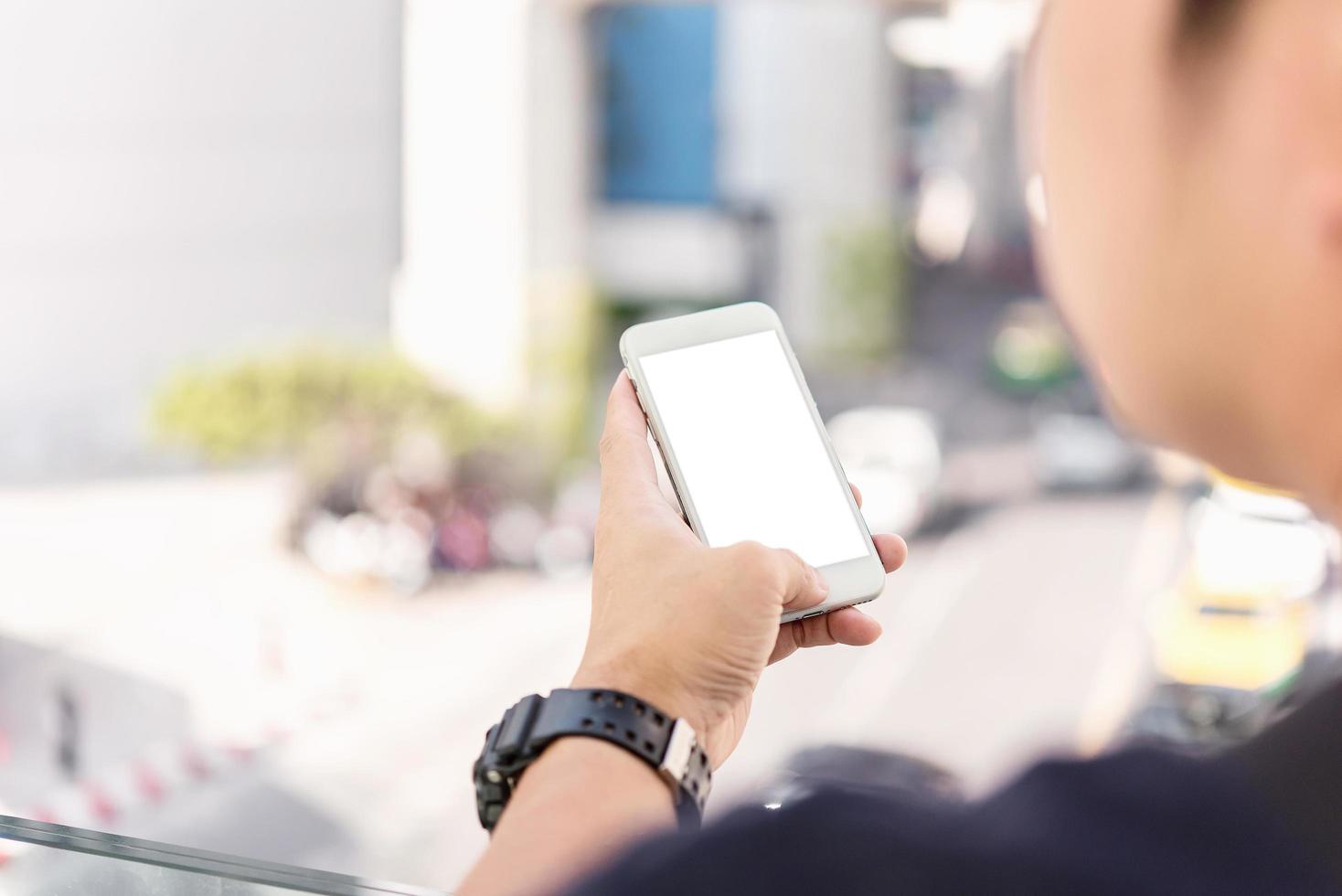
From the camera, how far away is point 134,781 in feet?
11.9

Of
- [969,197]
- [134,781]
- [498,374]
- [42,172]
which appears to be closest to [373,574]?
[498,374]

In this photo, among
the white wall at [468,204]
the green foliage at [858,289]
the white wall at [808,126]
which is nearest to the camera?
the white wall at [468,204]

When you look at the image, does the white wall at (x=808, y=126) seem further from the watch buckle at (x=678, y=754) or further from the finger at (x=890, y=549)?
the watch buckle at (x=678, y=754)

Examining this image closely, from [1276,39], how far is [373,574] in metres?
5.30

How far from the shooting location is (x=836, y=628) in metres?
0.47

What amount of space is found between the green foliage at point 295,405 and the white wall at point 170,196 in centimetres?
14

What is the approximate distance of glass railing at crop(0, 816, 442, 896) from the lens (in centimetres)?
41

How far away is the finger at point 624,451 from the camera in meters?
0.40

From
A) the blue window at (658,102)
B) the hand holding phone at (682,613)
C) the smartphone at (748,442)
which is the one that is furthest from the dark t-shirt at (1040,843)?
the blue window at (658,102)

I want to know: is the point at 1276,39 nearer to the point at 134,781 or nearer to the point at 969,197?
the point at 134,781

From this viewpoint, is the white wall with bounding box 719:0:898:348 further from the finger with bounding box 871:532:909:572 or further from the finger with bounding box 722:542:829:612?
the finger with bounding box 722:542:829:612

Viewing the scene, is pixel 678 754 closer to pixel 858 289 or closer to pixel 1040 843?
pixel 1040 843

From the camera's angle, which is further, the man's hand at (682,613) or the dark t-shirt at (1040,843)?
the man's hand at (682,613)

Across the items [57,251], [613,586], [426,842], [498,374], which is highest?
[613,586]
